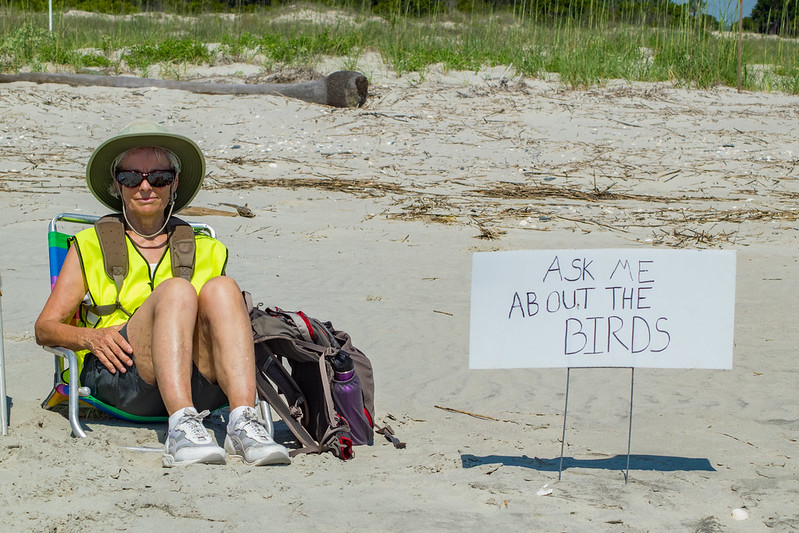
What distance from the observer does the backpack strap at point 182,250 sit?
Result: 12.0ft

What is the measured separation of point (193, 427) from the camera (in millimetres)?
3229

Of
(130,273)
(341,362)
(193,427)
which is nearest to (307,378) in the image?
(341,362)

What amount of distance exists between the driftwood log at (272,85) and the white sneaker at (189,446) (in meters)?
9.05

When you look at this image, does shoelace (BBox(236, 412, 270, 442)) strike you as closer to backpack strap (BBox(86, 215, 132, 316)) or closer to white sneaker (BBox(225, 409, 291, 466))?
white sneaker (BBox(225, 409, 291, 466))

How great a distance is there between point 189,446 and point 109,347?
1.76 feet

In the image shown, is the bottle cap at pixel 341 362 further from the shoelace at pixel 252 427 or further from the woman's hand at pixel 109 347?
the woman's hand at pixel 109 347

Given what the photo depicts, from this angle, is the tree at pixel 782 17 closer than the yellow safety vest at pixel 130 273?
No

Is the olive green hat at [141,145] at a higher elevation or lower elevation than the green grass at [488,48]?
lower

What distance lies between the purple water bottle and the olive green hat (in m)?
1.01

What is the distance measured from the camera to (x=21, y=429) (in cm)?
347

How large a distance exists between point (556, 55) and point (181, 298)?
1088cm

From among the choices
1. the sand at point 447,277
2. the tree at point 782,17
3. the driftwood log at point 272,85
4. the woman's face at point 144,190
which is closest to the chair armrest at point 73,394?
the sand at point 447,277

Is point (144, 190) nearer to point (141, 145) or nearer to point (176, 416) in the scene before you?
point (141, 145)

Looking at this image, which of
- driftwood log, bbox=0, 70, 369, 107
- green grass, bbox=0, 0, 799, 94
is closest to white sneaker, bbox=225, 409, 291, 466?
driftwood log, bbox=0, 70, 369, 107
